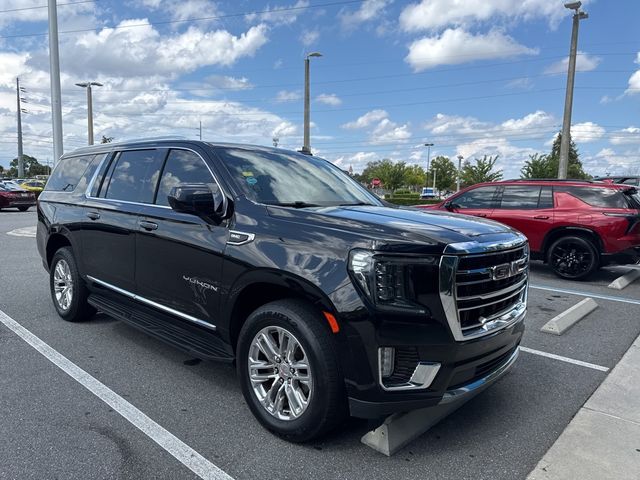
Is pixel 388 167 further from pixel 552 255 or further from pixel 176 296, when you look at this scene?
pixel 176 296

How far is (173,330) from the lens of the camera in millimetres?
3803

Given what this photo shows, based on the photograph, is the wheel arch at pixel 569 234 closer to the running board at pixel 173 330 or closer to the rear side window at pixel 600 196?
the rear side window at pixel 600 196

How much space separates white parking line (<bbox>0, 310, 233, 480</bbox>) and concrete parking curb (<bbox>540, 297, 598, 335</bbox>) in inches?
155

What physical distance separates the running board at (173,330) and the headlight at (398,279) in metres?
1.28

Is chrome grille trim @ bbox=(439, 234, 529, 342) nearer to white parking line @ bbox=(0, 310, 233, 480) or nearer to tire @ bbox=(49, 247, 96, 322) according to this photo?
white parking line @ bbox=(0, 310, 233, 480)

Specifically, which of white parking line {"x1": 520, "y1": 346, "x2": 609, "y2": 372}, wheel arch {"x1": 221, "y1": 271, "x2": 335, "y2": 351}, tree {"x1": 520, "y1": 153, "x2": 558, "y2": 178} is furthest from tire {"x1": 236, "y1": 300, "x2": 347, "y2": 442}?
tree {"x1": 520, "y1": 153, "x2": 558, "y2": 178}

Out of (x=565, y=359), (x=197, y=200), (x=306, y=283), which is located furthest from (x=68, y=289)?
(x=565, y=359)

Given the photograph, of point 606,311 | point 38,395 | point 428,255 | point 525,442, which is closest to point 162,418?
point 38,395

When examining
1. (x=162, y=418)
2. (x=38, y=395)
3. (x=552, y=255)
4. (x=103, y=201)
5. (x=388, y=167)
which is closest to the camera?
(x=162, y=418)

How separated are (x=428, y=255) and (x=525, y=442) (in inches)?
56.0

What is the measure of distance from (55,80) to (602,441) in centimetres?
1464

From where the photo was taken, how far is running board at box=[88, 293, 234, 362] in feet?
11.3

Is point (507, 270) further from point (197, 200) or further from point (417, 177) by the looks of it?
point (417, 177)

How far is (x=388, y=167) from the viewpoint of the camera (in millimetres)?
70312
